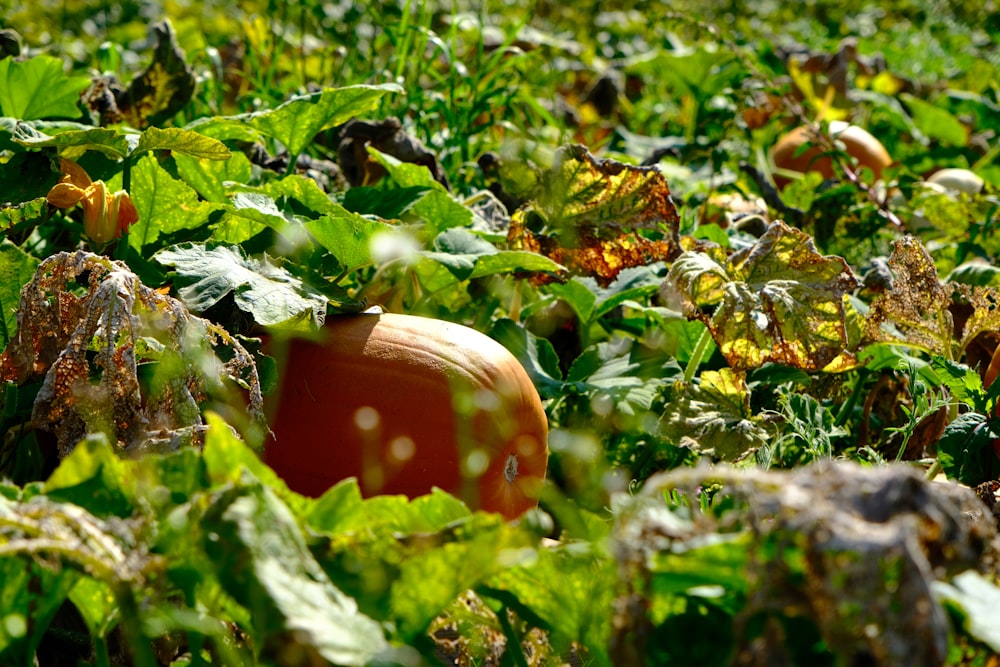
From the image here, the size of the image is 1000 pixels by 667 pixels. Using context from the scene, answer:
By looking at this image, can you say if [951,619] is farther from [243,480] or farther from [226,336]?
[226,336]

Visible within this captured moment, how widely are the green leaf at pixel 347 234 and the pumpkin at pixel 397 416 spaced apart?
129 millimetres

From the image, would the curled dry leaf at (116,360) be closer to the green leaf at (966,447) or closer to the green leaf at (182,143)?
the green leaf at (182,143)

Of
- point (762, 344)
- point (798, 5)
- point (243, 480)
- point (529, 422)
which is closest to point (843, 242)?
point (762, 344)

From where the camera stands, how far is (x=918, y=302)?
6.34 ft

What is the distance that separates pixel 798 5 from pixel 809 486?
32.3 ft

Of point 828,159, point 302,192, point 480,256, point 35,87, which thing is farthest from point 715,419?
point 828,159

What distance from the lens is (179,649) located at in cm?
139

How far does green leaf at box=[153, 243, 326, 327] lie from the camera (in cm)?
157

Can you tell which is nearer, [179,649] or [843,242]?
[179,649]

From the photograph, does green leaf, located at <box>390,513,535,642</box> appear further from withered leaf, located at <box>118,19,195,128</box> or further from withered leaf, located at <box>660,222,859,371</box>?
withered leaf, located at <box>118,19,195,128</box>

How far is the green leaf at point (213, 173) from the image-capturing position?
2051 millimetres

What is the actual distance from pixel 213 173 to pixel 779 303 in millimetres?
1086

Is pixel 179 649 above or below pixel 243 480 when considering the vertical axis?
below

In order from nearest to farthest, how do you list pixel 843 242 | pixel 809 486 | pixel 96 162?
pixel 809 486 → pixel 96 162 → pixel 843 242
